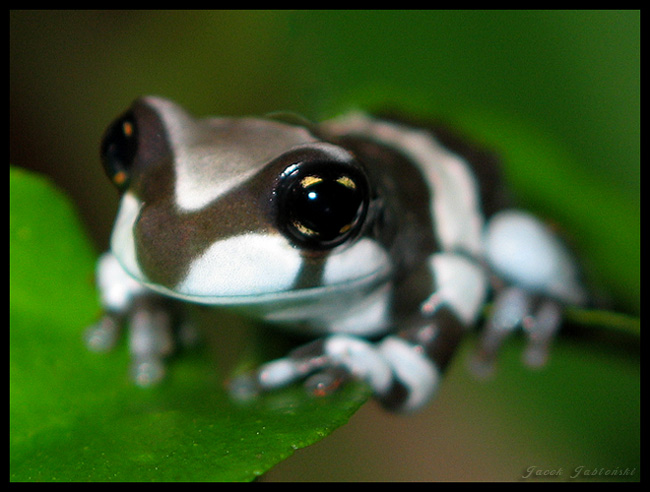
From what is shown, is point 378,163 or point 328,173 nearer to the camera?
point 328,173


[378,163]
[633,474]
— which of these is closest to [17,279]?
[378,163]

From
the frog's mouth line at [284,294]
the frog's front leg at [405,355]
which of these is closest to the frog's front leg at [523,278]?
the frog's front leg at [405,355]

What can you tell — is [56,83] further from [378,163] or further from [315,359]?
[315,359]

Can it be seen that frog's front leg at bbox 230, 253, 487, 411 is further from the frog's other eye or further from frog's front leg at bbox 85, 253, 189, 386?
the frog's other eye

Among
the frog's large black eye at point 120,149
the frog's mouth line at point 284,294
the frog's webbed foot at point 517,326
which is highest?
the frog's large black eye at point 120,149

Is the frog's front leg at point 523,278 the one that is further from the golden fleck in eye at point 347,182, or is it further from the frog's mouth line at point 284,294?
the golden fleck in eye at point 347,182

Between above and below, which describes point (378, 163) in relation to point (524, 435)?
above
